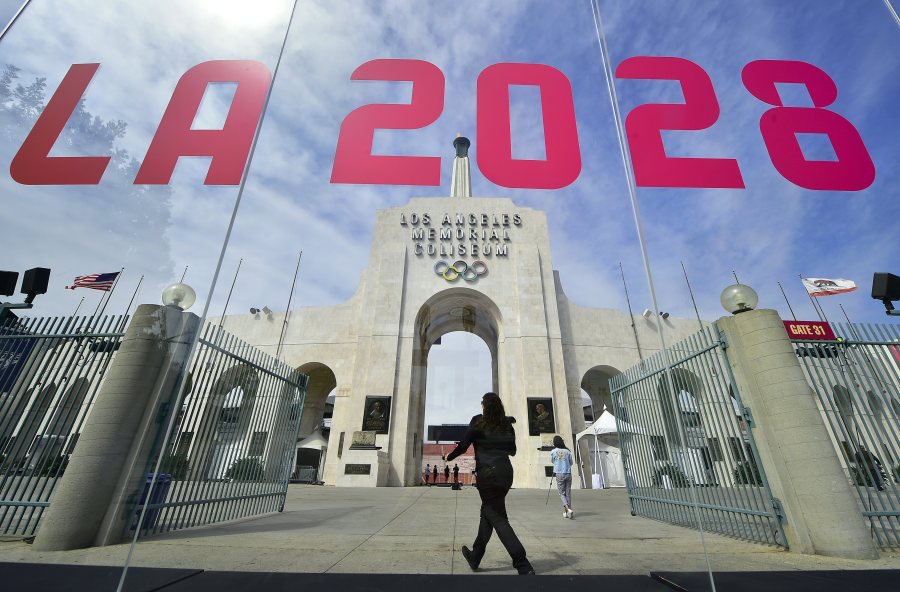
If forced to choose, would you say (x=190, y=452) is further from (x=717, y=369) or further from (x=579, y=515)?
(x=717, y=369)

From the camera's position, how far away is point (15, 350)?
5.96 metres

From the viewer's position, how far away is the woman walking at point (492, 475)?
3.51 metres

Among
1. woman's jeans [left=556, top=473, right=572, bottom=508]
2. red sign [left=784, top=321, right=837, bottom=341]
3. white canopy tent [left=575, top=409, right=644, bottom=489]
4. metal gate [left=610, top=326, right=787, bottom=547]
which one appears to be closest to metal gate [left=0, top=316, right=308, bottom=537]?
woman's jeans [left=556, top=473, right=572, bottom=508]

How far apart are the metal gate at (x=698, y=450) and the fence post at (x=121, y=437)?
21.1 ft

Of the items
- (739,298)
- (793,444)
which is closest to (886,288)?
(739,298)

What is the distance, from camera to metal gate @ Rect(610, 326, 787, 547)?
536cm

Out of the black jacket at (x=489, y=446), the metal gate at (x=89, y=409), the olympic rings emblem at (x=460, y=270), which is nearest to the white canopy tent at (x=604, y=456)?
the olympic rings emblem at (x=460, y=270)

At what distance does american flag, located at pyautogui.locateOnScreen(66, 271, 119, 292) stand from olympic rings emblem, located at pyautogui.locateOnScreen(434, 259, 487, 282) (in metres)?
15.5

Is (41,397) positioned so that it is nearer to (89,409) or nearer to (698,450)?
(89,409)

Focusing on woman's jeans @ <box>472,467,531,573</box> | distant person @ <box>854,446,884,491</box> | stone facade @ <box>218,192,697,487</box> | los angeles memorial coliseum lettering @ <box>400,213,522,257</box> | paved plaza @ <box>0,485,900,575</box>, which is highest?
los angeles memorial coliseum lettering @ <box>400,213,522,257</box>

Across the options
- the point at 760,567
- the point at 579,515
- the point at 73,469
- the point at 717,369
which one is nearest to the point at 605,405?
the point at 579,515

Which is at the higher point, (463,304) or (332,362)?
(463,304)

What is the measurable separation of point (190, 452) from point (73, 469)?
4.61ft

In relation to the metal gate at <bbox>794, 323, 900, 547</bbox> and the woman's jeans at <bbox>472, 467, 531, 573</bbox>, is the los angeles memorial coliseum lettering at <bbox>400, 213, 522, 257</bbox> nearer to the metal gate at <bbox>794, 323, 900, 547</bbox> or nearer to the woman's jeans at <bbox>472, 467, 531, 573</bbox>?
the metal gate at <bbox>794, 323, 900, 547</bbox>
